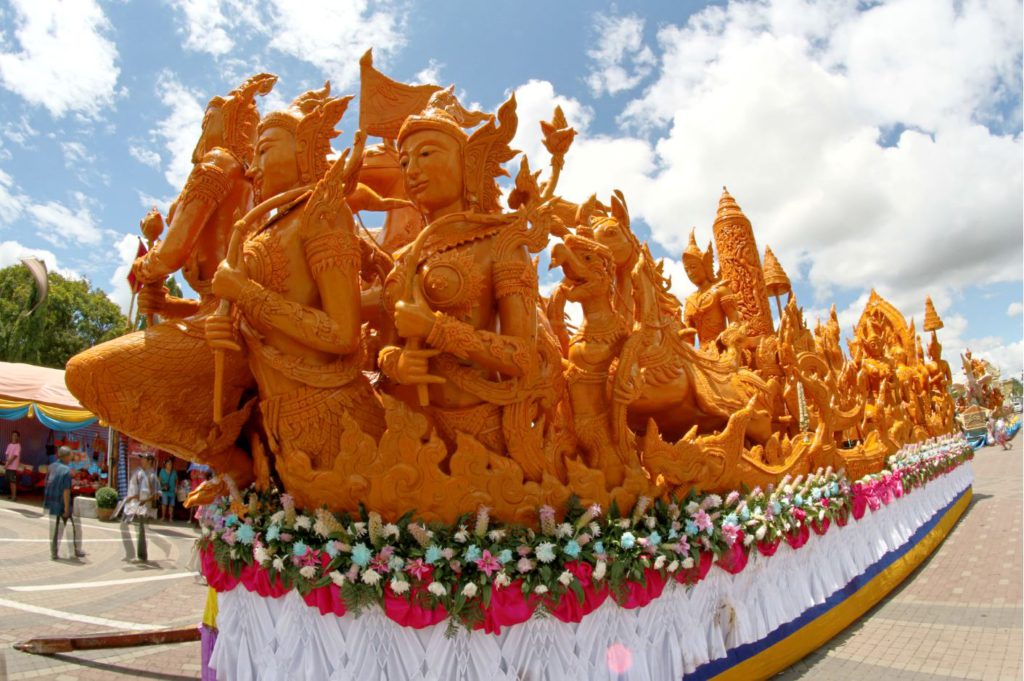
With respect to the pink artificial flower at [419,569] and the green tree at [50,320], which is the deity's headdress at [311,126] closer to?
the pink artificial flower at [419,569]

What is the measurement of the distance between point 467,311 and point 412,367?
47 cm

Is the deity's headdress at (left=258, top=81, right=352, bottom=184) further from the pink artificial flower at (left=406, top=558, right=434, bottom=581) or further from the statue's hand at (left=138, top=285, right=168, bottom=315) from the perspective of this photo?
the pink artificial flower at (left=406, top=558, right=434, bottom=581)

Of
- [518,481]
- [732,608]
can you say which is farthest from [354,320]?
[732,608]

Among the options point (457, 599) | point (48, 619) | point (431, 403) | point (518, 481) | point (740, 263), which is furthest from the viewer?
point (740, 263)

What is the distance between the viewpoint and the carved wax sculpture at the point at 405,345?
2701 millimetres

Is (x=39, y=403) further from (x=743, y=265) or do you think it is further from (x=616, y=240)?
(x=743, y=265)

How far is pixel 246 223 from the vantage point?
277cm

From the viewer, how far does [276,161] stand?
3096mm

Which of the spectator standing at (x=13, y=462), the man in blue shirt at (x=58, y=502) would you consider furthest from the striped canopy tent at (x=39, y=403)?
the man in blue shirt at (x=58, y=502)

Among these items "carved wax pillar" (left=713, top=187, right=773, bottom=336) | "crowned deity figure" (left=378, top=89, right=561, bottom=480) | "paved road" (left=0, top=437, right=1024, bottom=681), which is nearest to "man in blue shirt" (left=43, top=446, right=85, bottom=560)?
"paved road" (left=0, top=437, right=1024, bottom=681)

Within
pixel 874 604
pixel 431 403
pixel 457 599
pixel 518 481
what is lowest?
pixel 874 604

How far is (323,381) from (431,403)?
53cm

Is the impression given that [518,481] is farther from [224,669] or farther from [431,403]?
[224,669]

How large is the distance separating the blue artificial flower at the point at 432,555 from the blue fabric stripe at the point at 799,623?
1.60 m
